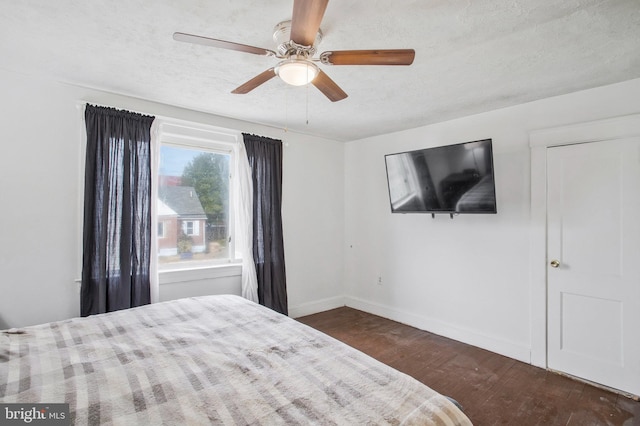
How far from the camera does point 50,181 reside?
254 cm

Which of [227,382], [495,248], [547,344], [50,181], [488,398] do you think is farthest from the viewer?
[495,248]

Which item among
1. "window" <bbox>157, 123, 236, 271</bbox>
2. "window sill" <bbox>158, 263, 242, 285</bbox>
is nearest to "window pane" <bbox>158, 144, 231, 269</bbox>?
"window" <bbox>157, 123, 236, 271</bbox>

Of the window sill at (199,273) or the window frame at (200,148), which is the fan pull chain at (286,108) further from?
the window sill at (199,273)

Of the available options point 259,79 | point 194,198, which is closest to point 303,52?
point 259,79

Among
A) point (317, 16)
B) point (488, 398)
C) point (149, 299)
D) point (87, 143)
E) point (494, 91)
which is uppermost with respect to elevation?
point (494, 91)

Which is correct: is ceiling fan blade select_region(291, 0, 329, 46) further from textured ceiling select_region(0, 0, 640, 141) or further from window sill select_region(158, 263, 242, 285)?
window sill select_region(158, 263, 242, 285)

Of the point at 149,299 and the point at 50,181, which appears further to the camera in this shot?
Answer: the point at 149,299

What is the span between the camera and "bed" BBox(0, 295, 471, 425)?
1.07 m

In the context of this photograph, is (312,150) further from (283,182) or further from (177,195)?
(177,195)

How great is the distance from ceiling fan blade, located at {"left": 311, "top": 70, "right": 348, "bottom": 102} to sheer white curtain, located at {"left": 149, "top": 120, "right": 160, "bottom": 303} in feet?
6.23

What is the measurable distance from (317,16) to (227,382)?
1.58 metres

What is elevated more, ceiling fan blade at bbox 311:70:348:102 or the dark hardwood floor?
ceiling fan blade at bbox 311:70:348:102

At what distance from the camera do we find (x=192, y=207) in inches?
133

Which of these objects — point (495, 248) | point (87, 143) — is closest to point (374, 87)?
point (495, 248)
